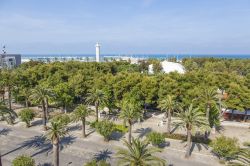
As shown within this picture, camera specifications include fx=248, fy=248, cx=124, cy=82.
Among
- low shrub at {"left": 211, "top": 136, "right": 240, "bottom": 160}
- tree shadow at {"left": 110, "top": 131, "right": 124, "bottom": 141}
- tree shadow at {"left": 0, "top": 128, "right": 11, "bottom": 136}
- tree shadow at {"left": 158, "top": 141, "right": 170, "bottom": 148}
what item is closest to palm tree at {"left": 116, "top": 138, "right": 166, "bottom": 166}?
low shrub at {"left": 211, "top": 136, "right": 240, "bottom": 160}

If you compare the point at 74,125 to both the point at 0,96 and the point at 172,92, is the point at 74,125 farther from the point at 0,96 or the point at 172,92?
the point at 0,96

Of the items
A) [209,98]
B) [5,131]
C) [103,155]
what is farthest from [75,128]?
[209,98]


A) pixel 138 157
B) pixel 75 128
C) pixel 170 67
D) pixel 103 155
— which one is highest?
pixel 170 67

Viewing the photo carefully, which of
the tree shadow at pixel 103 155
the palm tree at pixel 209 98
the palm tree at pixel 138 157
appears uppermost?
the palm tree at pixel 209 98

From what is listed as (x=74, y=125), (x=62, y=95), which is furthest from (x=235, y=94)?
(x=62, y=95)

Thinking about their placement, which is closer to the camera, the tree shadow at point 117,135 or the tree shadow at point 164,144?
the tree shadow at point 164,144

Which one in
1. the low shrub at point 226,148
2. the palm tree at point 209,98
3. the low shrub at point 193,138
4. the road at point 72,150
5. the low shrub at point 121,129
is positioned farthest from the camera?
the low shrub at point 121,129

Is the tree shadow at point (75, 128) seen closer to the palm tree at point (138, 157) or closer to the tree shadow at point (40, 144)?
the tree shadow at point (40, 144)

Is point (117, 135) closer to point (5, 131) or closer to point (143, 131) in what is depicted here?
point (143, 131)

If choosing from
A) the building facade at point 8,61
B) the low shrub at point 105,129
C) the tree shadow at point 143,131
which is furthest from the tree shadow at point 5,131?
the building facade at point 8,61
